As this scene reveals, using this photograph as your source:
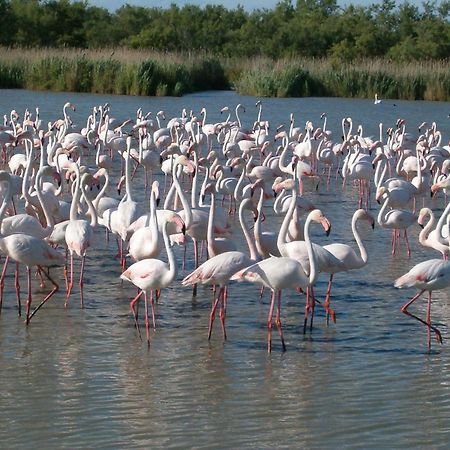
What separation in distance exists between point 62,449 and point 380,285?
458cm

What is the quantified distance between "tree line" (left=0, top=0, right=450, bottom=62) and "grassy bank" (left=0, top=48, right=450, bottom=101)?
387 inches

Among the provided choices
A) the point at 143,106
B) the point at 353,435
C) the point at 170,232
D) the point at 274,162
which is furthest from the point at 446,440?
the point at 143,106

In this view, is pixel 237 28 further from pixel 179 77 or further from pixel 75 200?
pixel 75 200

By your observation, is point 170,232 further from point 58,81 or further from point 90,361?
point 58,81

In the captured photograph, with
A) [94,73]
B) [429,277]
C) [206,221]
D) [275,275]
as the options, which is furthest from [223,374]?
[94,73]

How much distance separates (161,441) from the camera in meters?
5.50

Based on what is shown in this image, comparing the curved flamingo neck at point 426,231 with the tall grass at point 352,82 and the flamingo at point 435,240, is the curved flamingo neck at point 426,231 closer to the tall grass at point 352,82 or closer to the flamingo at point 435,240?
the flamingo at point 435,240

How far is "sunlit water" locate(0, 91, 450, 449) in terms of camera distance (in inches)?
223

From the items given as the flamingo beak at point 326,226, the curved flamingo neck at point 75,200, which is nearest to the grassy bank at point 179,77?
the curved flamingo neck at point 75,200

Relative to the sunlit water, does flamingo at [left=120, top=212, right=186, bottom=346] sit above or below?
above

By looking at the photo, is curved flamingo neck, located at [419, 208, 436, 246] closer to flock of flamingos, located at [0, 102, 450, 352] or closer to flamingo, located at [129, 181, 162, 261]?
flock of flamingos, located at [0, 102, 450, 352]

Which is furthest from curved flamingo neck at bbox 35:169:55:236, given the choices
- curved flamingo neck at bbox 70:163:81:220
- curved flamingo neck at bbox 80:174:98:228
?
curved flamingo neck at bbox 80:174:98:228

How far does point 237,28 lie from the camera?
206ft

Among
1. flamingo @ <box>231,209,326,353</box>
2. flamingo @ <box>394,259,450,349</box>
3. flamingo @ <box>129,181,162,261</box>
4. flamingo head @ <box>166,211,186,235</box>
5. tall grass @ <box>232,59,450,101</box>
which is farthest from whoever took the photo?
tall grass @ <box>232,59,450,101</box>
